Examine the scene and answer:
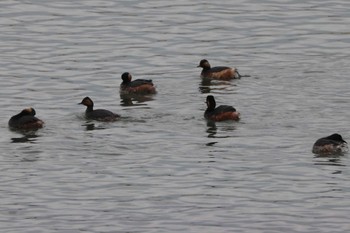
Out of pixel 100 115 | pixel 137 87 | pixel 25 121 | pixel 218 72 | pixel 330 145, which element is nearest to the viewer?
pixel 330 145

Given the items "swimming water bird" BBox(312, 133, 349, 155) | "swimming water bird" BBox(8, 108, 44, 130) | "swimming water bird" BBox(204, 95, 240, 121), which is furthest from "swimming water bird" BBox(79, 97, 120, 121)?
"swimming water bird" BBox(312, 133, 349, 155)

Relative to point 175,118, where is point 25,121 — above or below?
above

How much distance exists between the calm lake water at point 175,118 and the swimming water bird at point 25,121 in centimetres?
23

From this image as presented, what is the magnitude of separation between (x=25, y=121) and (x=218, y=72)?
8.75 metres

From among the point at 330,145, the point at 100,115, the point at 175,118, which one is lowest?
the point at 175,118

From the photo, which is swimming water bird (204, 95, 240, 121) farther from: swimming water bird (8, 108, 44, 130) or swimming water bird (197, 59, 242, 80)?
swimming water bird (197, 59, 242, 80)

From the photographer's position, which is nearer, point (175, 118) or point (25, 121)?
point (25, 121)

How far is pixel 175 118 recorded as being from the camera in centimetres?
3447

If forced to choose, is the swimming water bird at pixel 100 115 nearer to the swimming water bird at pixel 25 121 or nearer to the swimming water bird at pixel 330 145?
the swimming water bird at pixel 25 121

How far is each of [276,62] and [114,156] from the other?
12505 millimetres

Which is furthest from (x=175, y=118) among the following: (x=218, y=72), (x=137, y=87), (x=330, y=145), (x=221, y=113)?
(x=218, y=72)

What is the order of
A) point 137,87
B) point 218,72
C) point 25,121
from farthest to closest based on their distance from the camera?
point 218,72
point 137,87
point 25,121

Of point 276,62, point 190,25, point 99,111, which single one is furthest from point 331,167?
point 190,25

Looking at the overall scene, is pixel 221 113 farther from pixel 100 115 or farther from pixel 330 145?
pixel 330 145
